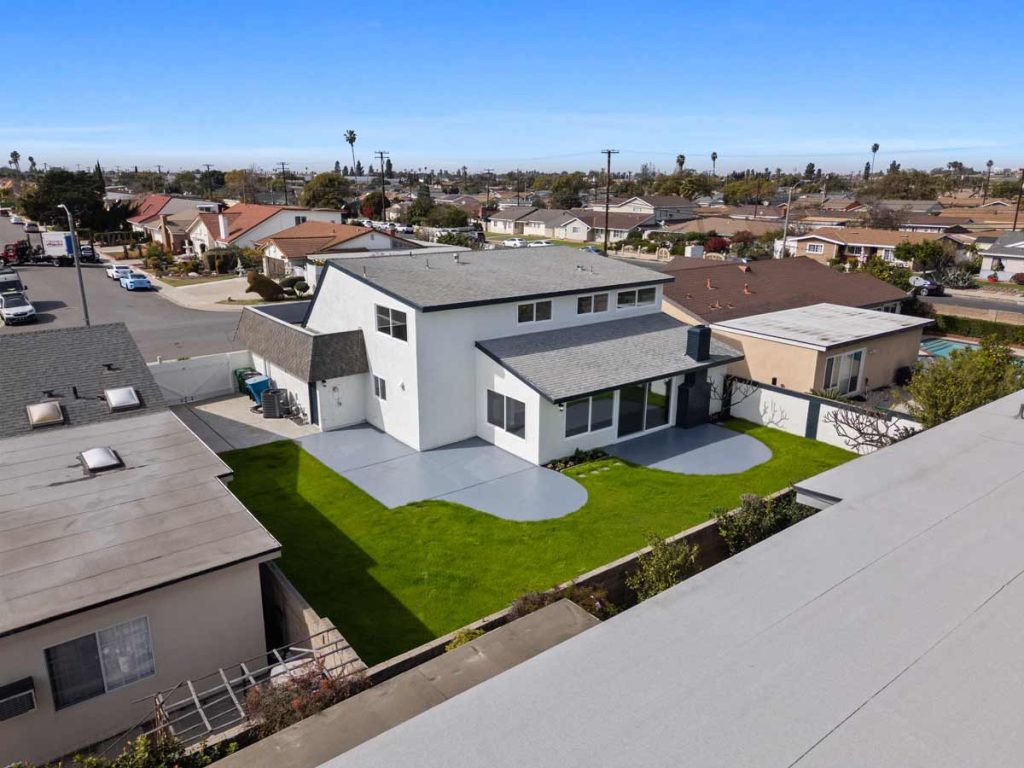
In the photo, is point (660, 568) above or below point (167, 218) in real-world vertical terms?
below

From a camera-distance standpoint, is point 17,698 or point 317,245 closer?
point 17,698

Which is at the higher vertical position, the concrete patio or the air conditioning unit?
the air conditioning unit

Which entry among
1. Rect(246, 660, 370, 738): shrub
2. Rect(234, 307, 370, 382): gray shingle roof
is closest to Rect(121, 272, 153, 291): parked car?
Rect(234, 307, 370, 382): gray shingle roof

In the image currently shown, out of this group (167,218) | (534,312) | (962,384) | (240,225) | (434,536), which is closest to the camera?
(434,536)

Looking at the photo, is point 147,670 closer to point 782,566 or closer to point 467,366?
point 782,566

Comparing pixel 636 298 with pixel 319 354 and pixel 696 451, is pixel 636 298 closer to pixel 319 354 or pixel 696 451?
pixel 696 451

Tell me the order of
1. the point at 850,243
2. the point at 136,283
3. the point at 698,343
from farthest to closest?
the point at 850,243 → the point at 136,283 → the point at 698,343

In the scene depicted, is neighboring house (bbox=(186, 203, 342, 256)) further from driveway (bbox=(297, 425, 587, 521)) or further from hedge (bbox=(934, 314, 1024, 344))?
hedge (bbox=(934, 314, 1024, 344))

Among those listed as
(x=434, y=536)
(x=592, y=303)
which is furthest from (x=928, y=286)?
(x=434, y=536)
